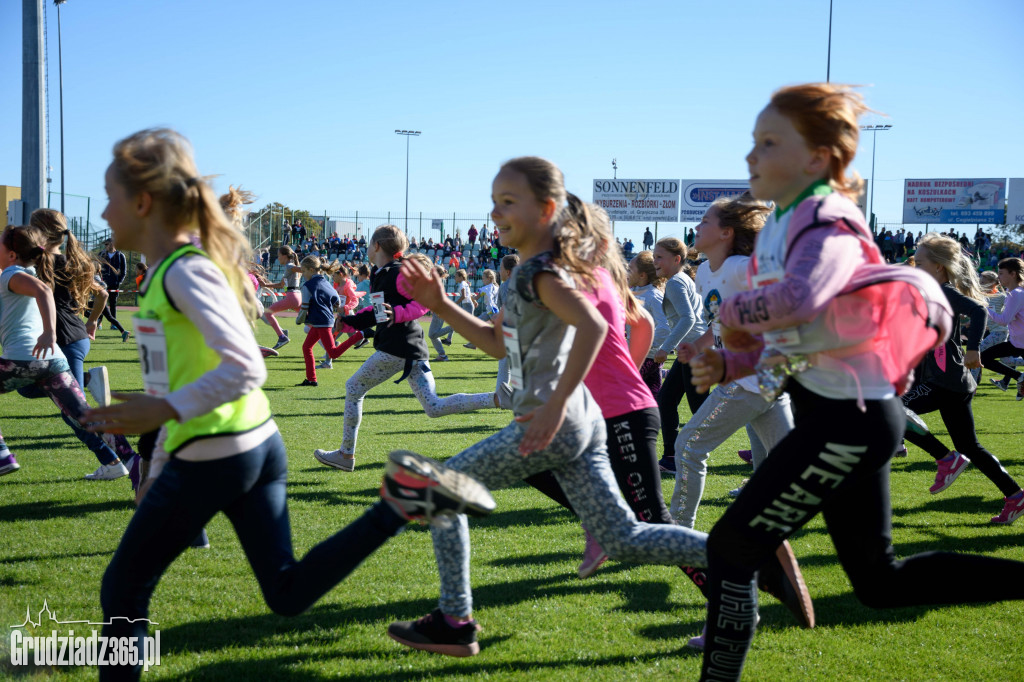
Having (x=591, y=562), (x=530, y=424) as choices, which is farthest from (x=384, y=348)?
(x=530, y=424)

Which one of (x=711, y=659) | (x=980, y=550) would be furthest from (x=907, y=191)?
(x=711, y=659)

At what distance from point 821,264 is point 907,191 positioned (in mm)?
59013

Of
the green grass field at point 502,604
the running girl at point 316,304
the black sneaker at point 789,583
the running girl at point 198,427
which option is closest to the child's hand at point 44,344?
the green grass field at point 502,604

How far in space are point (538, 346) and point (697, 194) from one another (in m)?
53.3

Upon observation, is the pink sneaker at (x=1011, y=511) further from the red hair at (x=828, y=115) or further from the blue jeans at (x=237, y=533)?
the blue jeans at (x=237, y=533)

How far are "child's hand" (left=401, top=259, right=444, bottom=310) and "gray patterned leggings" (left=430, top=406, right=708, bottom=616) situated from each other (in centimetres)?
65

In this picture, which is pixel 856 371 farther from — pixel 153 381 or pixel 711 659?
pixel 153 381

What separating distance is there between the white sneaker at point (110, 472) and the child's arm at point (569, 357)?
5059 millimetres

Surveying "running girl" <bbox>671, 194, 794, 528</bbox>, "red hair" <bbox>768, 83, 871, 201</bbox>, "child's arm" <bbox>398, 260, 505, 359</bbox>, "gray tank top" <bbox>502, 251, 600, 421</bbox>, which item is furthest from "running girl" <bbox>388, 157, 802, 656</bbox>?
"running girl" <bbox>671, 194, 794, 528</bbox>

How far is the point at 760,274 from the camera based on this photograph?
109 inches

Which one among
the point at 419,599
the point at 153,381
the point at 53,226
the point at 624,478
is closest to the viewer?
the point at 153,381

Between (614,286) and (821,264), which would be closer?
(821,264)

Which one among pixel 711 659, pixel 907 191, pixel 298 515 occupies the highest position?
pixel 907 191

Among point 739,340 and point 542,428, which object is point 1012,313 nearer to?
point 739,340
